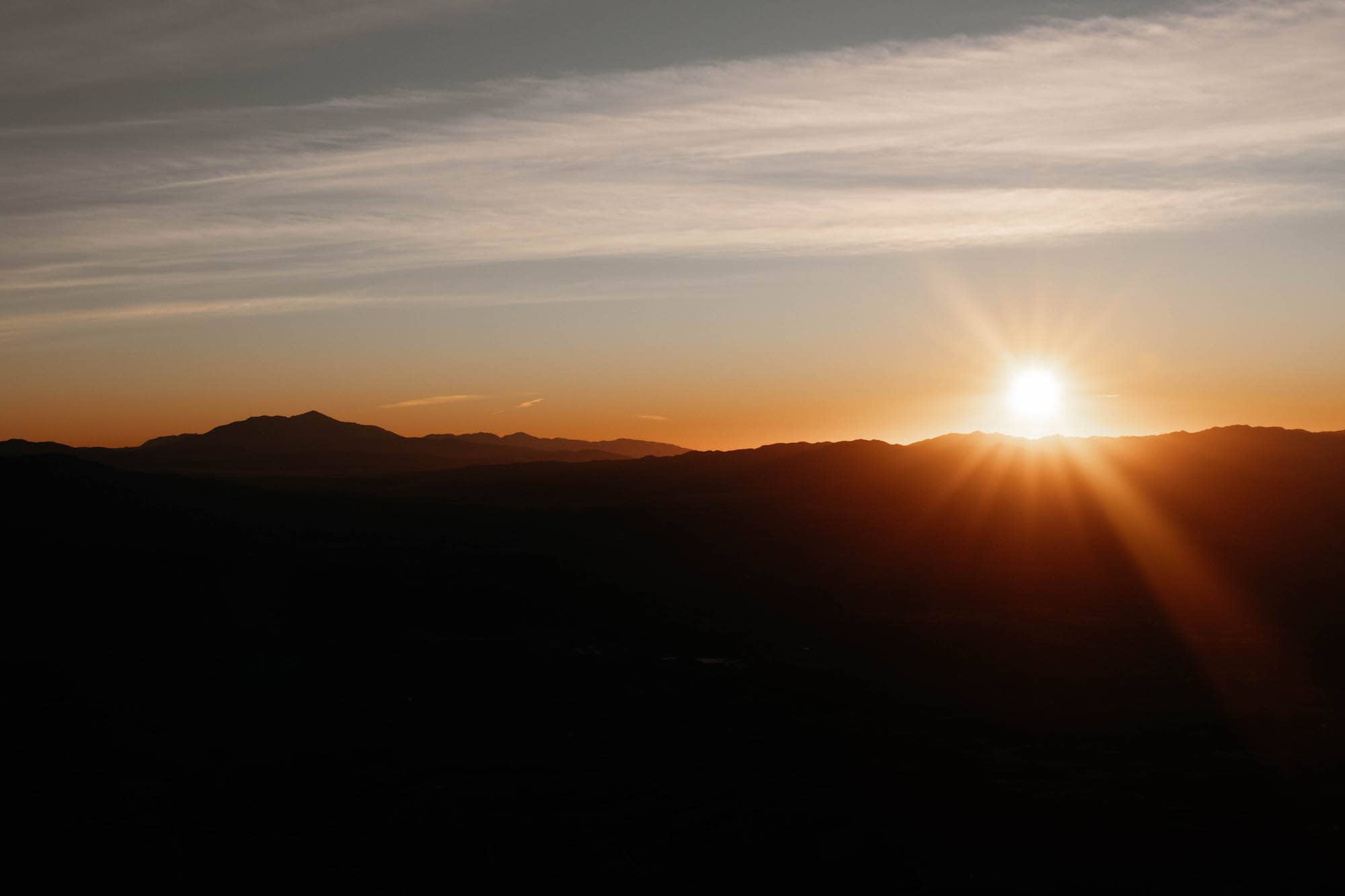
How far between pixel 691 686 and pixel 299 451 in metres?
134

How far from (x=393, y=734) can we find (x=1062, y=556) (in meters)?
28.3

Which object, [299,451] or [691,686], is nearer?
[691,686]

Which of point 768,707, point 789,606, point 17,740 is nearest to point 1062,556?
point 789,606

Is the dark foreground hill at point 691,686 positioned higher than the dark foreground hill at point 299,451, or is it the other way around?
the dark foreground hill at point 299,451

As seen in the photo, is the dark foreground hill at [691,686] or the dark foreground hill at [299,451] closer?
the dark foreground hill at [691,686]

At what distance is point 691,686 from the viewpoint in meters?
23.8

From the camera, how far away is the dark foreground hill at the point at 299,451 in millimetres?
115500

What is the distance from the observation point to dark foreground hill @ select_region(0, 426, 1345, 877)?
1591 cm

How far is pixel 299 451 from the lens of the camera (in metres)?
146

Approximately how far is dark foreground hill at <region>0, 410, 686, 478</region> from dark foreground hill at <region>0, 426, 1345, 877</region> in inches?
2729

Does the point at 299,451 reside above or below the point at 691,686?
above

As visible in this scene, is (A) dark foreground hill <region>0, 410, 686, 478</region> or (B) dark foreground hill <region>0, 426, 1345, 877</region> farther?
(A) dark foreground hill <region>0, 410, 686, 478</region>

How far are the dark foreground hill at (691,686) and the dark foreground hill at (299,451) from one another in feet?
227

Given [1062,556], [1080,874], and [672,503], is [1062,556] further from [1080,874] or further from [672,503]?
[1080,874]
